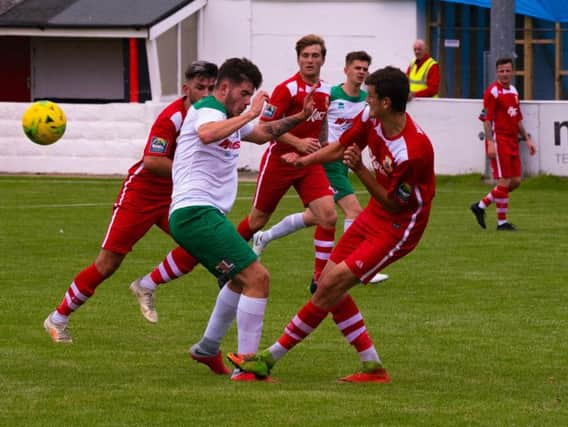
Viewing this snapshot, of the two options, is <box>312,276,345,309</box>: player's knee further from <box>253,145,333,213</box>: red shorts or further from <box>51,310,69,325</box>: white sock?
<box>253,145,333,213</box>: red shorts

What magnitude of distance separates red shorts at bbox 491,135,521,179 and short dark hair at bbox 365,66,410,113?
10.0 m

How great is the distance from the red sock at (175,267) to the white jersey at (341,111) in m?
3.14

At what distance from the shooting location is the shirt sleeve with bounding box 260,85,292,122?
42.1ft

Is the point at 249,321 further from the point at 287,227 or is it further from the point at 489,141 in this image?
the point at 489,141

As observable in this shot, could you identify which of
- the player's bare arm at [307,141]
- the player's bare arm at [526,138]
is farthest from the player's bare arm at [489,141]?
the player's bare arm at [307,141]

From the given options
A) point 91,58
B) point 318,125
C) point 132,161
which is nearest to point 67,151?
point 132,161

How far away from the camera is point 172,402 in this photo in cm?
800

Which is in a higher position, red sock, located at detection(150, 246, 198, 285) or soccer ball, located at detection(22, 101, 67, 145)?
soccer ball, located at detection(22, 101, 67, 145)

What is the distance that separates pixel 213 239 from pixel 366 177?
993mm

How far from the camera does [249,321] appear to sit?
8.75 meters

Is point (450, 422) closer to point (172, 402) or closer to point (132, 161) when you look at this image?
point (172, 402)

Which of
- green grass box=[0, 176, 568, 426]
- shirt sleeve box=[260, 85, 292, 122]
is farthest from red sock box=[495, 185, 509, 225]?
shirt sleeve box=[260, 85, 292, 122]

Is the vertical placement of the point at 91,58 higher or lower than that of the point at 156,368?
higher

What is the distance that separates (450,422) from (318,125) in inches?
239
